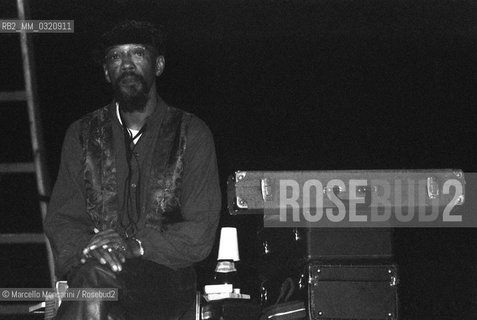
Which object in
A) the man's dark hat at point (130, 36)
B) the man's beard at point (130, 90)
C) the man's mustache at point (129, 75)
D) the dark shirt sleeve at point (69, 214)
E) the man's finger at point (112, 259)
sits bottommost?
the man's finger at point (112, 259)

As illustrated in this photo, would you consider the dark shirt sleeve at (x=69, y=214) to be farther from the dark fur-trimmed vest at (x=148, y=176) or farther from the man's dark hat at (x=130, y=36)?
the man's dark hat at (x=130, y=36)

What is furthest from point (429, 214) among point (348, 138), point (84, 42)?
point (84, 42)

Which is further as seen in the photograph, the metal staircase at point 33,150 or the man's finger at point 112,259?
the metal staircase at point 33,150

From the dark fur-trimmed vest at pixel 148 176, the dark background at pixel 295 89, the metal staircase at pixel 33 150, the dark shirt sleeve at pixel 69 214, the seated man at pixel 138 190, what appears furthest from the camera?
the dark background at pixel 295 89

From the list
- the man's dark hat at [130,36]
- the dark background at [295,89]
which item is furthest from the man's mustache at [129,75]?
the dark background at [295,89]

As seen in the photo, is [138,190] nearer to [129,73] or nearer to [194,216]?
[194,216]

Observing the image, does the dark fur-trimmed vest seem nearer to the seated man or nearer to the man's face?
the seated man

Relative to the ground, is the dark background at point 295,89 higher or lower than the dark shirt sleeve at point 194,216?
higher

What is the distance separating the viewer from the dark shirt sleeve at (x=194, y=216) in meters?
2.70

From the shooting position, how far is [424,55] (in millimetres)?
4332

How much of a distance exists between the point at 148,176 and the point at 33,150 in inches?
58.1

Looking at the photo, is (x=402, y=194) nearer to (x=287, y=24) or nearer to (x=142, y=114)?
(x=142, y=114)

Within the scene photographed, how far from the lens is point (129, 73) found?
3.07 m

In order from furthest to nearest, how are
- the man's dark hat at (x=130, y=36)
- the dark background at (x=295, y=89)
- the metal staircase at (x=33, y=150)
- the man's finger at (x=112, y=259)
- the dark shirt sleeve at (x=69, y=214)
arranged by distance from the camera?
the dark background at (x=295, y=89) → the metal staircase at (x=33, y=150) → the man's dark hat at (x=130, y=36) → the dark shirt sleeve at (x=69, y=214) → the man's finger at (x=112, y=259)
